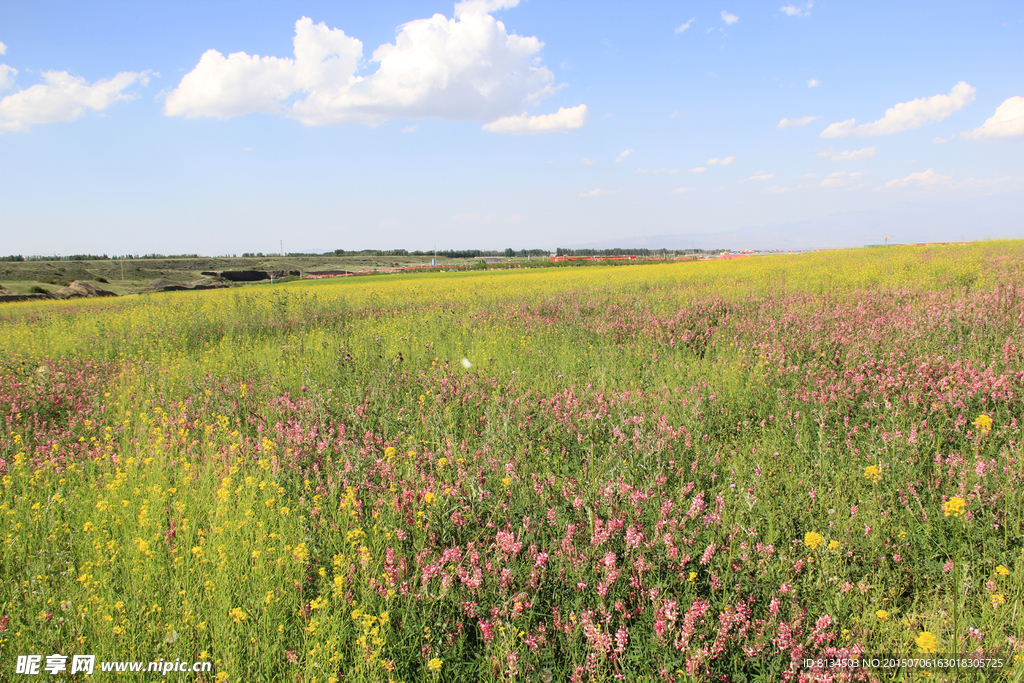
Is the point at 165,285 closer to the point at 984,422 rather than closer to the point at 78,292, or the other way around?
the point at 78,292

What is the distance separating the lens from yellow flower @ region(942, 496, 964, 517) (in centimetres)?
229

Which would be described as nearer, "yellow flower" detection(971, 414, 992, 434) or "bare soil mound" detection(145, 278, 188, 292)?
"yellow flower" detection(971, 414, 992, 434)

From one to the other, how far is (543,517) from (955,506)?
1.97 meters

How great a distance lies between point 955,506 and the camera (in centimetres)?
230

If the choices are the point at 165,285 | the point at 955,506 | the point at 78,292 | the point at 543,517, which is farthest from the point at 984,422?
the point at 165,285

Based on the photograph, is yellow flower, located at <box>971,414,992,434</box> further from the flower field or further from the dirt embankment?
the dirt embankment

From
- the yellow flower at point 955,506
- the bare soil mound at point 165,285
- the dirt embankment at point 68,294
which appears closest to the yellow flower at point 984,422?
the yellow flower at point 955,506

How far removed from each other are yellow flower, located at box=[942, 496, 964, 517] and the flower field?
24mm

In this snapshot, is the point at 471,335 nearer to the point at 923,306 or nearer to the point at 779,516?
the point at 779,516

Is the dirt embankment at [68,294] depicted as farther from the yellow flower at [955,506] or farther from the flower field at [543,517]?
the yellow flower at [955,506]

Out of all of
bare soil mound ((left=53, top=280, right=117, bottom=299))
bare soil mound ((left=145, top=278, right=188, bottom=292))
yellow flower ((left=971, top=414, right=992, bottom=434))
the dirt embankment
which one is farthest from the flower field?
bare soil mound ((left=145, top=278, right=188, bottom=292))

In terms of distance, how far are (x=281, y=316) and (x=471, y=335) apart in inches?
197

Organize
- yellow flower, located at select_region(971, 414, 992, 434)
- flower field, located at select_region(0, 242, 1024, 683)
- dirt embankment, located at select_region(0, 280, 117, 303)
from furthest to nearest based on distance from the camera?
dirt embankment, located at select_region(0, 280, 117, 303) → yellow flower, located at select_region(971, 414, 992, 434) → flower field, located at select_region(0, 242, 1024, 683)

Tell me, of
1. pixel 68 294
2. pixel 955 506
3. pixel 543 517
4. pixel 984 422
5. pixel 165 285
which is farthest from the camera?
pixel 165 285
